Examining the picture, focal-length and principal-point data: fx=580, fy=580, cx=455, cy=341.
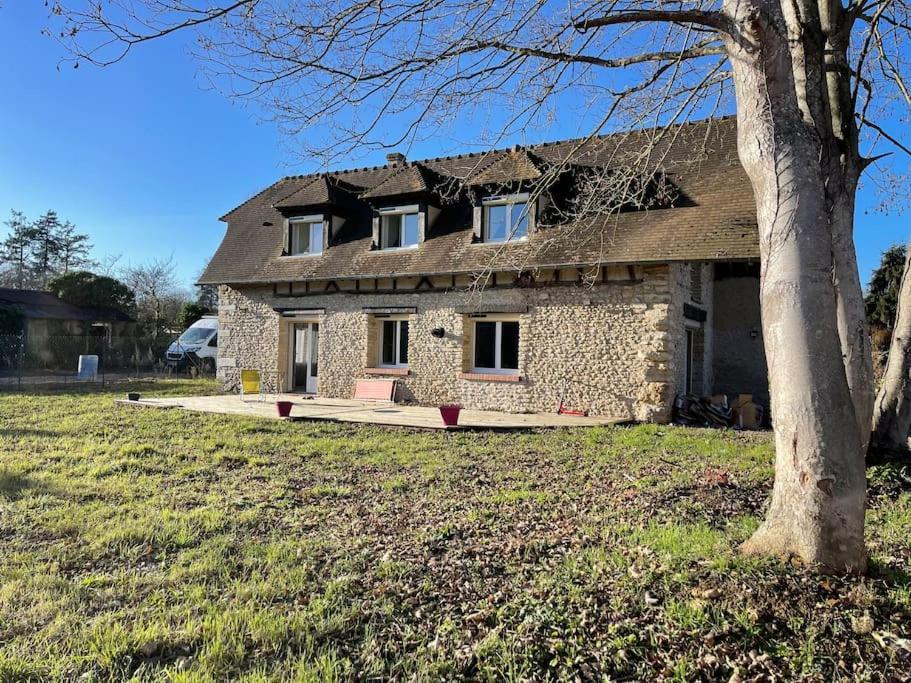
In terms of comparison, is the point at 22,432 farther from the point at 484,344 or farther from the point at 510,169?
the point at 510,169

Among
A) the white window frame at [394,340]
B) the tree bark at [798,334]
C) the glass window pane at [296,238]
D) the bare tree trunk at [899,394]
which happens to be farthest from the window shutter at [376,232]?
the tree bark at [798,334]

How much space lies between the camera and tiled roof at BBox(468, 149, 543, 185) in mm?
12031

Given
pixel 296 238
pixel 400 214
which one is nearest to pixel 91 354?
pixel 296 238

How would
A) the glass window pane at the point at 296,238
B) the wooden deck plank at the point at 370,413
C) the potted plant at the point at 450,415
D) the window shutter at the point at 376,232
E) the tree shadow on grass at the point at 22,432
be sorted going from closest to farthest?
the tree shadow on grass at the point at 22,432, the potted plant at the point at 450,415, the wooden deck plank at the point at 370,413, the window shutter at the point at 376,232, the glass window pane at the point at 296,238

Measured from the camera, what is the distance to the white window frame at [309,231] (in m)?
15.3

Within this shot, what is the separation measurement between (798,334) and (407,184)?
1165cm

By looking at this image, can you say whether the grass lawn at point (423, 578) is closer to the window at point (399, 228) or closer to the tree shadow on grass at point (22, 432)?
the tree shadow on grass at point (22, 432)

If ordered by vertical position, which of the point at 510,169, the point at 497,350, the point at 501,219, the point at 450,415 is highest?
the point at 510,169

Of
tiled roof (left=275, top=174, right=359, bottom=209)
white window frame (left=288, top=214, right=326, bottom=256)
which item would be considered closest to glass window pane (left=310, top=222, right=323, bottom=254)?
white window frame (left=288, top=214, right=326, bottom=256)

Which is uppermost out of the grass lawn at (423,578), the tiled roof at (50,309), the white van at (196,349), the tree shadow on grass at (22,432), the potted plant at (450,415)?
the tiled roof at (50,309)

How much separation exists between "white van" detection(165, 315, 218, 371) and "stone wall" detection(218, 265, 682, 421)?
9.13m

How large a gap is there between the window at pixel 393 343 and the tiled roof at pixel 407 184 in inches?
119

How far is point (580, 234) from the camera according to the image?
37.4ft

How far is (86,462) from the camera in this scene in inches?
270
